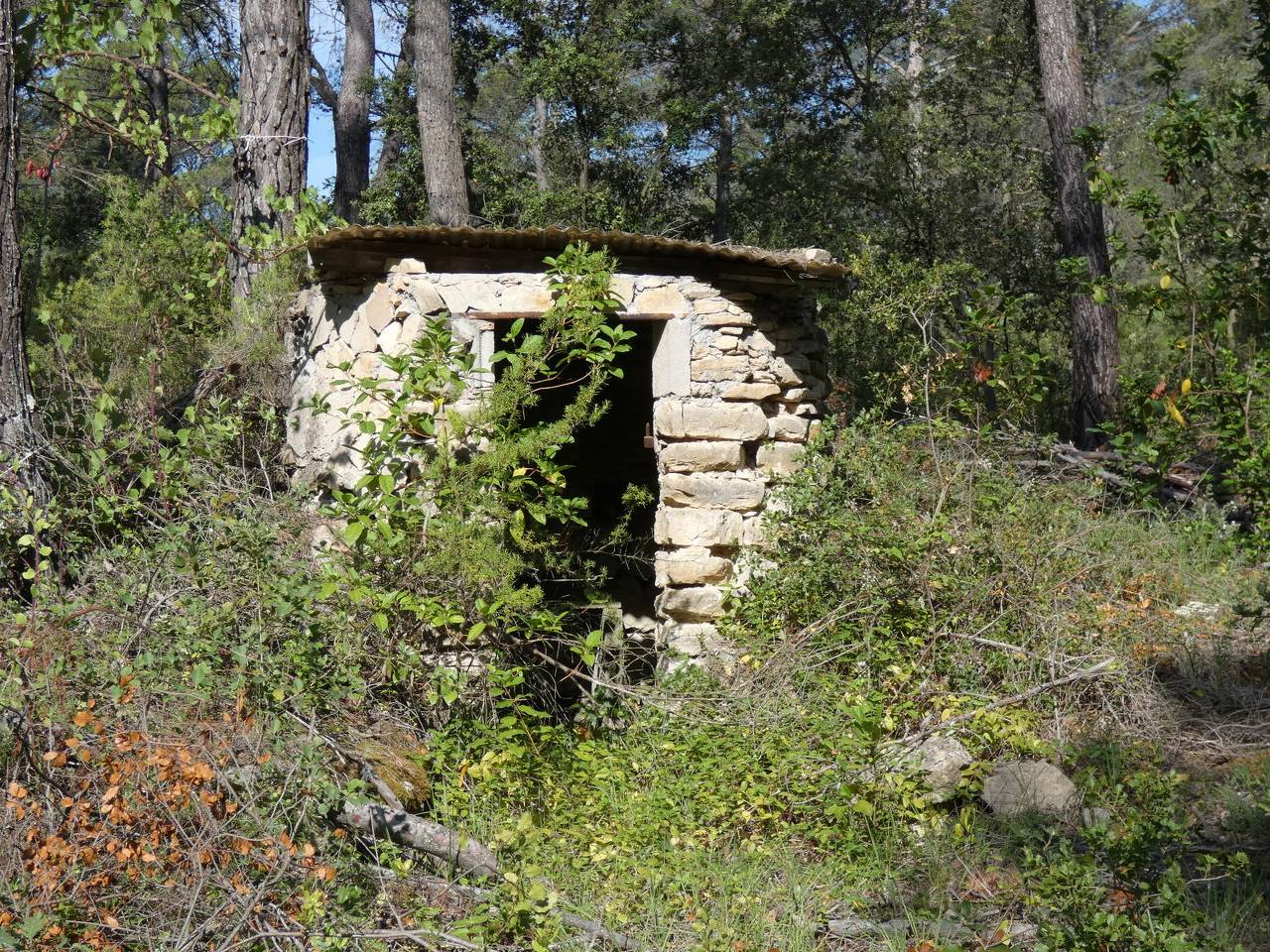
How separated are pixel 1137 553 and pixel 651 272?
3305 millimetres

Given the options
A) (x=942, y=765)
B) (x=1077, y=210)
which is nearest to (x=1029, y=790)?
(x=942, y=765)

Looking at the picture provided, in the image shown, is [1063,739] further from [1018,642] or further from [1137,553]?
[1137,553]

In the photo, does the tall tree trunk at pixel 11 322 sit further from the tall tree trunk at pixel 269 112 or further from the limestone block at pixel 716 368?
the limestone block at pixel 716 368

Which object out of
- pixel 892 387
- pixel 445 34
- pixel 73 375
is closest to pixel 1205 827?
pixel 892 387

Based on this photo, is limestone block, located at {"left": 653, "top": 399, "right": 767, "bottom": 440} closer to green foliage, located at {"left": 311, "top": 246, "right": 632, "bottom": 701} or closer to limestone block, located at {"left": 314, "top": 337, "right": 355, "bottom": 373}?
green foliage, located at {"left": 311, "top": 246, "right": 632, "bottom": 701}

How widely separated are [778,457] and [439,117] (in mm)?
6409

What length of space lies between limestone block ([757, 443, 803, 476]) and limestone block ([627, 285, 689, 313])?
0.99m

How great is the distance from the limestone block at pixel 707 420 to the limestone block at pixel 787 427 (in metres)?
0.16

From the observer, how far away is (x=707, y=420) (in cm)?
659

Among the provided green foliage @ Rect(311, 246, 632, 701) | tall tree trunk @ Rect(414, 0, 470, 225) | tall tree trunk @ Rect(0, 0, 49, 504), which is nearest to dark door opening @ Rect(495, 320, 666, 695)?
green foliage @ Rect(311, 246, 632, 701)

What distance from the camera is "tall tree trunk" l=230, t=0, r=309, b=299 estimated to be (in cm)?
768

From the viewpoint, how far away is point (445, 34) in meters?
11.5

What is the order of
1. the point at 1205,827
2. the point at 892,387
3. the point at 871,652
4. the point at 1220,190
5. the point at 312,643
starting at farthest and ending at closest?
the point at 1220,190, the point at 892,387, the point at 871,652, the point at 312,643, the point at 1205,827

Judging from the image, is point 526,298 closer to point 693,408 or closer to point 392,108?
point 693,408
